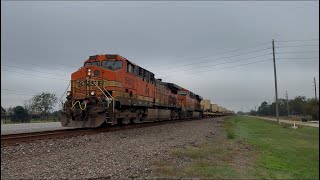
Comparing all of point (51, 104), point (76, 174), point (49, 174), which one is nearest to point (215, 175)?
point (76, 174)

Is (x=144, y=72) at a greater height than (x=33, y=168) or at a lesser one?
greater

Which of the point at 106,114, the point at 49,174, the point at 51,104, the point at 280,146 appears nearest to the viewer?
the point at 49,174

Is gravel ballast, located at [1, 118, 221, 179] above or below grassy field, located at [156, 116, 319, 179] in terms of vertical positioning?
above

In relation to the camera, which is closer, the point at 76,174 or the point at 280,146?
the point at 76,174

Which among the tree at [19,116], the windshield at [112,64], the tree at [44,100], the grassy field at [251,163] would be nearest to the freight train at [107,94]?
the windshield at [112,64]

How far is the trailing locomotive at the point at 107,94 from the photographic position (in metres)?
18.8

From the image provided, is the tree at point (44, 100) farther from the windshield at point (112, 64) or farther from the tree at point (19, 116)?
the windshield at point (112, 64)

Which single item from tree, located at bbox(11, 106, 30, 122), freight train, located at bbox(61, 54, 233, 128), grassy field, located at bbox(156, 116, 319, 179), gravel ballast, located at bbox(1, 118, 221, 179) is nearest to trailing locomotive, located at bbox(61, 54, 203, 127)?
freight train, located at bbox(61, 54, 233, 128)

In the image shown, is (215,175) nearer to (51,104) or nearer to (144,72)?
(144,72)

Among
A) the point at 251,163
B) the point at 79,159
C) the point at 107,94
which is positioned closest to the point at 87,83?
the point at 107,94

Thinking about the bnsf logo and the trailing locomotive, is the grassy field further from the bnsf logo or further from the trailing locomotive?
the bnsf logo

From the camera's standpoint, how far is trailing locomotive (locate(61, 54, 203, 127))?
1877cm

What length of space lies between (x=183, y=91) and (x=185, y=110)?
2.57 meters

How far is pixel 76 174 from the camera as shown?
7.96 meters
